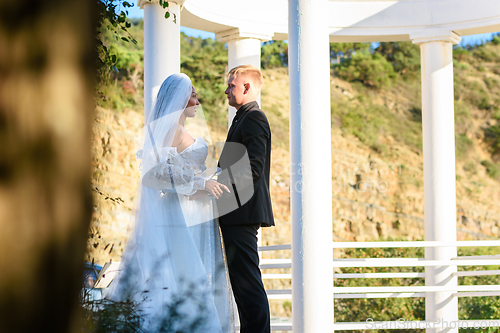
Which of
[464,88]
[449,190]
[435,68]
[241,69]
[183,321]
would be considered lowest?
[183,321]

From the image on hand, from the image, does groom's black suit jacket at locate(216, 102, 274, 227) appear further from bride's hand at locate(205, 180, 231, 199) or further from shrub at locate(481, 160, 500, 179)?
shrub at locate(481, 160, 500, 179)

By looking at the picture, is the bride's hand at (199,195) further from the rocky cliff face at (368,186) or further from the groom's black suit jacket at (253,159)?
the rocky cliff face at (368,186)

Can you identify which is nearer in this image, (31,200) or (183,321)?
(31,200)

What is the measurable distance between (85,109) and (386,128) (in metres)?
35.5

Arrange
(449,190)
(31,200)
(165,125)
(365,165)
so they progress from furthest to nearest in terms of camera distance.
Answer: (365,165)
(449,190)
(165,125)
(31,200)

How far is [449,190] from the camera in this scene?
427 inches

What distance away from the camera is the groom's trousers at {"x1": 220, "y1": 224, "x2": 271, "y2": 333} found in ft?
17.9

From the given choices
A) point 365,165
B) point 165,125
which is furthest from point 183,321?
point 365,165

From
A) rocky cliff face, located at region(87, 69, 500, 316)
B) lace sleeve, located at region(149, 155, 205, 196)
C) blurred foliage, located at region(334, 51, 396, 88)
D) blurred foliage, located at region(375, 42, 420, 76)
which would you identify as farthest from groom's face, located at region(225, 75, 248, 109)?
blurred foliage, located at region(375, 42, 420, 76)

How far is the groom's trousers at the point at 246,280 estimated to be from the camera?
17.9 feet

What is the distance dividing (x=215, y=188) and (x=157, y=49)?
408 cm

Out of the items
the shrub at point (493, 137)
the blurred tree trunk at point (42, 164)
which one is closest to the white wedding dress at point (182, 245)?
the blurred tree trunk at point (42, 164)

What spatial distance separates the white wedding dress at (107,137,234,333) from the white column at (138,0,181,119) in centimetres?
299

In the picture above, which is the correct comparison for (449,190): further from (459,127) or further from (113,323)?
(459,127)
